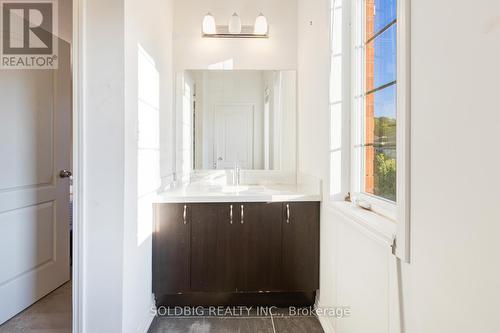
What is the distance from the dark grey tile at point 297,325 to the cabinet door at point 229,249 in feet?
1.20

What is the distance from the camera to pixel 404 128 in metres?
0.99

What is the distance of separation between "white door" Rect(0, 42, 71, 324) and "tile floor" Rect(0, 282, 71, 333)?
0.06m

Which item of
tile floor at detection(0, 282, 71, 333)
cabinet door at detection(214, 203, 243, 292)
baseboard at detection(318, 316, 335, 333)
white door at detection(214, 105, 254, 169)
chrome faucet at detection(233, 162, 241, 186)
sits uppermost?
white door at detection(214, 105, 254, 169)

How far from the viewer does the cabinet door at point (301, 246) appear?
2.20 meters

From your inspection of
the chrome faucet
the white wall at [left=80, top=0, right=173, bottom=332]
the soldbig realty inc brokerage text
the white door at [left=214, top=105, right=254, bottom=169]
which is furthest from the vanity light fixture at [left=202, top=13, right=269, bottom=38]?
the soldbig realty inc brokerage text

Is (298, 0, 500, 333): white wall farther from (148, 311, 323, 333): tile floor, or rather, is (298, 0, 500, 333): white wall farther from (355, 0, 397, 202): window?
(148, 311, 323, 333): tile floor

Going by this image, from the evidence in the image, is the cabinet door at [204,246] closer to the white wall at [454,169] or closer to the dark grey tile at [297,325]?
the dark grey tile at [297,325]

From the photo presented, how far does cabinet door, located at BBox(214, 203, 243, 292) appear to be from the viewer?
2.18m

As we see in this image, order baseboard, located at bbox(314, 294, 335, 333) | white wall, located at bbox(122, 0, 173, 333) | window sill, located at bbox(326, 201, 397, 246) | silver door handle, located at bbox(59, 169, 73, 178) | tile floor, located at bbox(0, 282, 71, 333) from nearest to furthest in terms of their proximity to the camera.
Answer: window sill, located at bbox(326, 201, 397, 246) → white wall, located at bbox(122, 0, 173, 333) → baseboard, located at bbox(314, 294, 335, 333) → tile floor, located at bbox(0, 282, 71, 333) → silver door handle, located at bbox(59, 169, 73, 178)

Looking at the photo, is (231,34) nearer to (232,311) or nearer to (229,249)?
(229,249)

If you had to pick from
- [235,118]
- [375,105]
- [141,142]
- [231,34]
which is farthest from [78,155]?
[231,34]

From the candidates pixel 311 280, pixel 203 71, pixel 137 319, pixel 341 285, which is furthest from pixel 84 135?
pixel 311 280

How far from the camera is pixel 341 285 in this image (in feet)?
5.54

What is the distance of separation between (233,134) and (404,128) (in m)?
1.89
